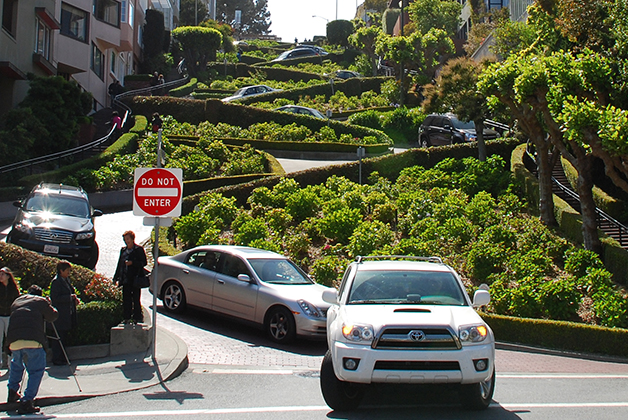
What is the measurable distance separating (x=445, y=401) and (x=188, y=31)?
61.8 meters

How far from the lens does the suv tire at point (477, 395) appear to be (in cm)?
781

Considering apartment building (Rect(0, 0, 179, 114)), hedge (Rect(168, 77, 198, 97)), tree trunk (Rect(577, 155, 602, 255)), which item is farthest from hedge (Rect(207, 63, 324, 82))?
tree trunk (Rect(577, 155, 602, 255))

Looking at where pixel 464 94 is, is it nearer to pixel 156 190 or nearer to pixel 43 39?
pixel 43 39

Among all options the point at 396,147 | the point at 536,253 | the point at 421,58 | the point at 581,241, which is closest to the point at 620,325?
the point at 536,253

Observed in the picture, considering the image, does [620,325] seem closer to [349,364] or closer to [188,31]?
[349,364]

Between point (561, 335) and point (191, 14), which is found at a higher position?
point (191, 14)

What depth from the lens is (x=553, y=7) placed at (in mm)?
23859

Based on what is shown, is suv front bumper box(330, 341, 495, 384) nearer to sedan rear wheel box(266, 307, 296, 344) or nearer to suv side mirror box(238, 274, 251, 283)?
sedan rear wheel box(266, 307, 296, 344)

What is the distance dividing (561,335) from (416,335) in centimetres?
720

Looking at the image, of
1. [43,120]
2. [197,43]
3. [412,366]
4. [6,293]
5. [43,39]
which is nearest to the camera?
[412,366]

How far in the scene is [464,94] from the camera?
28.1 meters

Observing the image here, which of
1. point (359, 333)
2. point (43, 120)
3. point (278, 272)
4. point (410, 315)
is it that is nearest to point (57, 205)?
point (278, 272)

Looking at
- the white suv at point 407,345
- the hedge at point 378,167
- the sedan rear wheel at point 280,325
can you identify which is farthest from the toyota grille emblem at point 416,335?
the hedge at point 378,167

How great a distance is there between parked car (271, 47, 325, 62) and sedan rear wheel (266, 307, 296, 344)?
70482 millimetres
